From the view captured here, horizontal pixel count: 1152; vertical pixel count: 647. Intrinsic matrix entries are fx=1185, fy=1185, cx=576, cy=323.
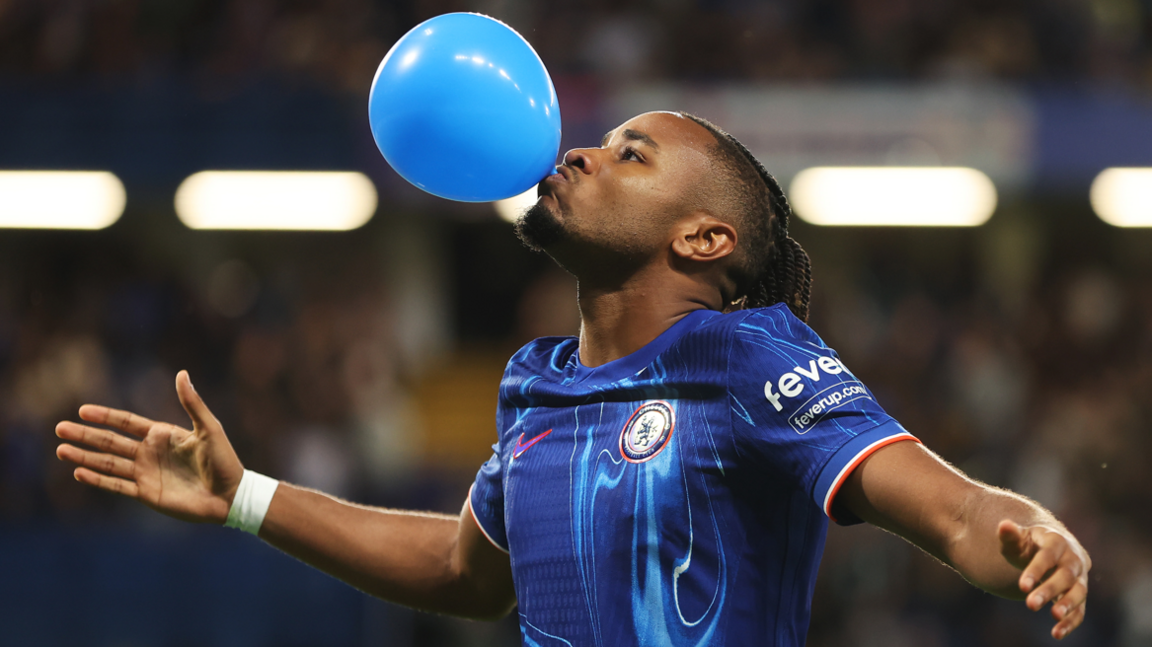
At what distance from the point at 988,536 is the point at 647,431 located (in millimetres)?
845

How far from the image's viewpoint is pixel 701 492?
8.50ft

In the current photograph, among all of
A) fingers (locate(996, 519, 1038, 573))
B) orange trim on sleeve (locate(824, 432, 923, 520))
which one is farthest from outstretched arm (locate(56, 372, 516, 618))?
fingers (locate(996, 519, 1038, 573))

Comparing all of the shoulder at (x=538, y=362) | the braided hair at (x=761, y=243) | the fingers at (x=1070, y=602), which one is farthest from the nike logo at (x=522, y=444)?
the fingers at (x=1070, y=602)

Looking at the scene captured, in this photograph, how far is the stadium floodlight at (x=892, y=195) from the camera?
10812 mm

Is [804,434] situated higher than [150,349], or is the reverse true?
[150,349]

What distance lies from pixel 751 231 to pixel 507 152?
0.72 m

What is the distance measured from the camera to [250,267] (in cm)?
1316

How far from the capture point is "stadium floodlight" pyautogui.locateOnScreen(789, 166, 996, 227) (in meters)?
10.8

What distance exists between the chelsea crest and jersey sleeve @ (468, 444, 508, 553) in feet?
1.92

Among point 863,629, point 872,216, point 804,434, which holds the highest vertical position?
point 872,216

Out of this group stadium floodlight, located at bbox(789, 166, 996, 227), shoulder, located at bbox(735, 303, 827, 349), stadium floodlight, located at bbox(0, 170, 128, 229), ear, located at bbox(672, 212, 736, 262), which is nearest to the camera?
shoulder, located at bbox(735, 303, 827, 349)

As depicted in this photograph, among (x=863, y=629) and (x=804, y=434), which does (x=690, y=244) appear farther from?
(x=863, y=629)

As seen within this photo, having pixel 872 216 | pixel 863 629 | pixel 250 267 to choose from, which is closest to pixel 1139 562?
pixel 863 629

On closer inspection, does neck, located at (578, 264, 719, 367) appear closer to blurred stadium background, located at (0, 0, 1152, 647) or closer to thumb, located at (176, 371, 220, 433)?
thumb, located at (176, 371, 220, 433)
